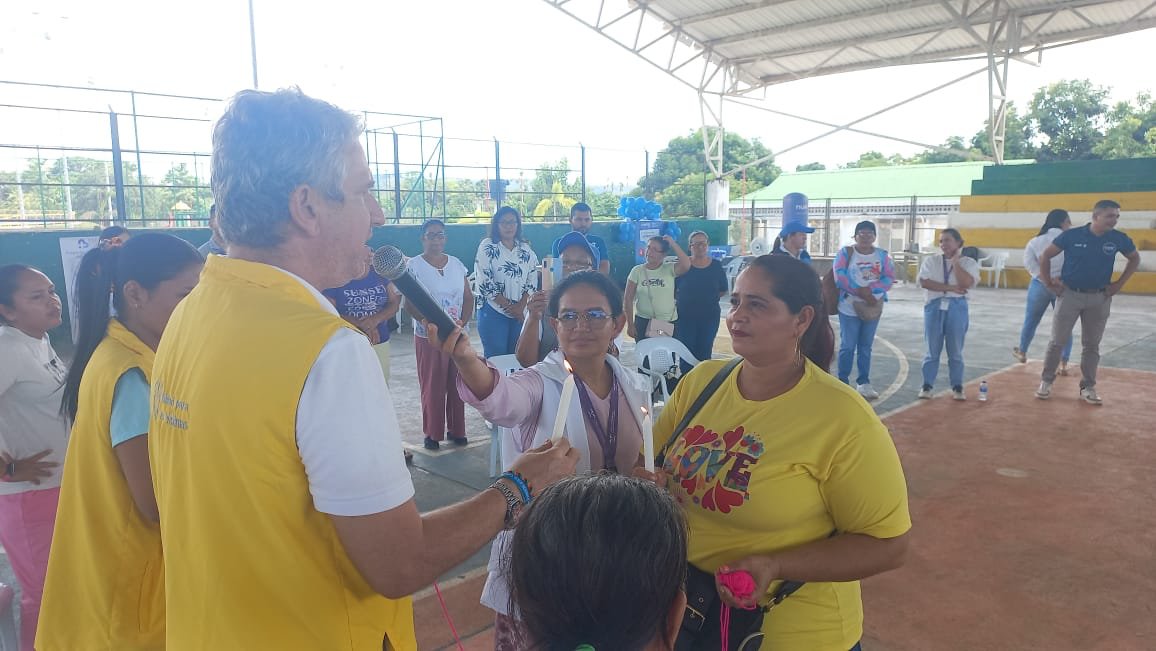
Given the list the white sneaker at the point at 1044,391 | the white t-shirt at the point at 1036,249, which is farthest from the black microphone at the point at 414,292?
the white t-shirt at the point at 1036,249

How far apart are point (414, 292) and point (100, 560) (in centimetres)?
90

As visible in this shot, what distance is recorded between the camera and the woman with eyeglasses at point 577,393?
2029 mm

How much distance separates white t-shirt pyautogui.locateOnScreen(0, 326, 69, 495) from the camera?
2395mm

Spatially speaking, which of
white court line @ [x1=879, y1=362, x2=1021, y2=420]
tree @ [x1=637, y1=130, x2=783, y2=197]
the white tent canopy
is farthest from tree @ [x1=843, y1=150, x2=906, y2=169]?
white court line @ [x1=879, y1=362, x2=1021, y2=420]

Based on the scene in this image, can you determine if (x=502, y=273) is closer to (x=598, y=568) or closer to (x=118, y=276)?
(x=118, y=276)

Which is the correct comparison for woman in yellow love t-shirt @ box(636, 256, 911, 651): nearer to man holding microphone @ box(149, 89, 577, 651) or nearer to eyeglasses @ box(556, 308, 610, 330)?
eyeglasses @ box(556, 308, 610, 330)

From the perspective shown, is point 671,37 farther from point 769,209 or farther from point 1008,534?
point 1008,534

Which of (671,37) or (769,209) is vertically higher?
(671,37)

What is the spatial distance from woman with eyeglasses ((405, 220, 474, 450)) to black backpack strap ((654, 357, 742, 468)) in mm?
3668

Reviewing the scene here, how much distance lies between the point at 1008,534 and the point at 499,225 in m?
4.38

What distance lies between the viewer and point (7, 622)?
2.22 m

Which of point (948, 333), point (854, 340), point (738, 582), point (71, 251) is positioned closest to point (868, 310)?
point (854, 340)

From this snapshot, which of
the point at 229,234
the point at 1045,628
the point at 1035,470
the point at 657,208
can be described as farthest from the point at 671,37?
the point at 229,234

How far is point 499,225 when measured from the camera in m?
6.29
